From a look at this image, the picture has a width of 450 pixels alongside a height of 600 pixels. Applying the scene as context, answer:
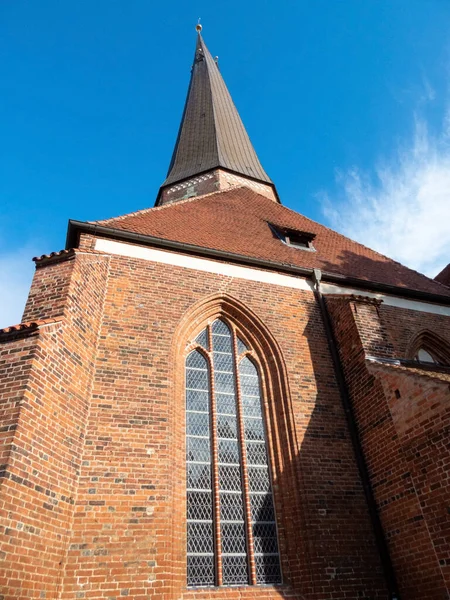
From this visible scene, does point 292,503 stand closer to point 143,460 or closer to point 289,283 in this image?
point 143,460

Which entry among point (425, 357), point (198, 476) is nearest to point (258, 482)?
point (198, 476)

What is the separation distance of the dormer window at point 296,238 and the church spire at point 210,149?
5.18 m

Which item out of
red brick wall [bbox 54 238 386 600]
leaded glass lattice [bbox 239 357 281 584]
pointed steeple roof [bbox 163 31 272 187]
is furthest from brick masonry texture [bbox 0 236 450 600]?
pointed steeple roof [bbox 163 31 272 187]

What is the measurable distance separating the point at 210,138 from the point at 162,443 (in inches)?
560

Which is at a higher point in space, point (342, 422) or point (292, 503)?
point (342, 422)

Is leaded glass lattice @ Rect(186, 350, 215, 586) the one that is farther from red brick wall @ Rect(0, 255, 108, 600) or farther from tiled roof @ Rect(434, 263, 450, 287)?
tiled roof @ Rect(434, 263, 450, 287)

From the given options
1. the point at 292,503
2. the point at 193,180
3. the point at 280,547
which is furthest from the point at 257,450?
the point at 193,180

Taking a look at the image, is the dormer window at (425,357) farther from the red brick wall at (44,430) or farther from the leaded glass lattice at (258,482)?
the red brick wall at (44,430)

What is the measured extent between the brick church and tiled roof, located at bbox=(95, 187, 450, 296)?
175mm

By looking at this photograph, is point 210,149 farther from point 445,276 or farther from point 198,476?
point 198,476

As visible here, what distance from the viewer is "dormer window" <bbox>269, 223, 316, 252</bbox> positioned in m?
10.5

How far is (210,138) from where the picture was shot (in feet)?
57.0

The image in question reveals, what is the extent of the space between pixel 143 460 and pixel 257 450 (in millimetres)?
1873

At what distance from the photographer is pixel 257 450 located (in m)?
6.63
